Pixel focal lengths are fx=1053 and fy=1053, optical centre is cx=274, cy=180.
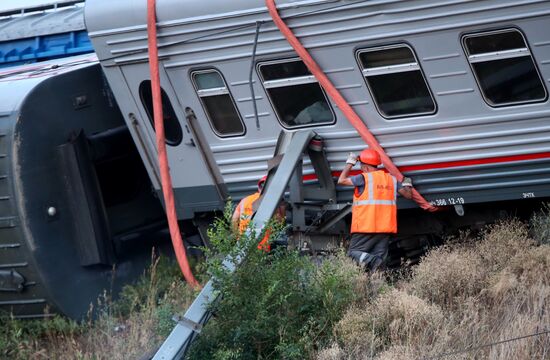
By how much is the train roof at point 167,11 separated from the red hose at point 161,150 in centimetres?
13

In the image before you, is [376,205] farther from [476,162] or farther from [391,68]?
[391,68]

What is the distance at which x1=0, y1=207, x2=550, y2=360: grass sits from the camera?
7676 mm

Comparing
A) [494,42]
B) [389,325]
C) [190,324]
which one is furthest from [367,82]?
[190,324]

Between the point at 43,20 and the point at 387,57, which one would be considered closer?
the point at 387,57

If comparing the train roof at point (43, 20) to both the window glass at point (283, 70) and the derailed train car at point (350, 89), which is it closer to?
the derailed train car at point (350, 89)

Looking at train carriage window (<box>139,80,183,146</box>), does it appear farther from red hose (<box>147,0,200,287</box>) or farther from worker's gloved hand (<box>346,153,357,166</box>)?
worker's gloved hand (<box>346,153,357,166</box>)

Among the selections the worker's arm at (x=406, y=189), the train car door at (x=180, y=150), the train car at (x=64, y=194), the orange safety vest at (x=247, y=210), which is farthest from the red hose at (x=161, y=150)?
the worker's arm at (x=406, y=189)

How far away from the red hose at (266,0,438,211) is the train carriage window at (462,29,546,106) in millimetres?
1108

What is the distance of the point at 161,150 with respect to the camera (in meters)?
10.9

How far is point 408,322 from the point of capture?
786cm

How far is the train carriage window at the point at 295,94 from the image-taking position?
33.4 ft

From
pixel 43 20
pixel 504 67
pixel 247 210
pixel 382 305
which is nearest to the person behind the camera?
pixel 382 305

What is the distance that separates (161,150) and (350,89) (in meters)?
2.18

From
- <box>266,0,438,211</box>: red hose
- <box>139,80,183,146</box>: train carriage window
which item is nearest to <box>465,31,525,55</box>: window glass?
<box>266,0,438,211</box>: red hose
